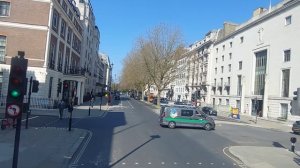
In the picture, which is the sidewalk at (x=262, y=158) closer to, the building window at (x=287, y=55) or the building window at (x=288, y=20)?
the building window at (x=287, y=55)

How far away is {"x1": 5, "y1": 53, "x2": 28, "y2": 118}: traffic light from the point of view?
8.18 meters

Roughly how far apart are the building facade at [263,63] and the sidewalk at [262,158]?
22.2 metres

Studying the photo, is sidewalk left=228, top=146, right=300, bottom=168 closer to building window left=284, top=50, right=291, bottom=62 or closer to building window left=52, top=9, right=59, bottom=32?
building window left=52, top=9, right=59, bottom=32

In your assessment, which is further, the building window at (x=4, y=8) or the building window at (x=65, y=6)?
the building window at (x=65, y=6)

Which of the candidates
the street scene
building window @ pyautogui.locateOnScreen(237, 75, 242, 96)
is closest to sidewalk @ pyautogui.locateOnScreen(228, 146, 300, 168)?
the street scene

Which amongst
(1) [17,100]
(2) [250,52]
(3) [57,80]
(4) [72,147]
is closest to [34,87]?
(4) [72,147]

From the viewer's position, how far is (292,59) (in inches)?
1753

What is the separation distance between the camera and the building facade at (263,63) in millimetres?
45031

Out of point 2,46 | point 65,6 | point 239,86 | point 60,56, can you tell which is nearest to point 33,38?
point 2,46

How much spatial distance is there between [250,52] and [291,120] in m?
17.8

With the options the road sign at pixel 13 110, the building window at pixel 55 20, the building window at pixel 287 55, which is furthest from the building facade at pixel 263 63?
the road sign at pixel 13 110

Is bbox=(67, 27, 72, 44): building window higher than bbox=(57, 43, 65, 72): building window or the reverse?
higher

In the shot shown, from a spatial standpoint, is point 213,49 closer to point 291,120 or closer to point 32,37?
point 291,120

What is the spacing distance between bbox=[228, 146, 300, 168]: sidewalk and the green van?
849 centimetres
